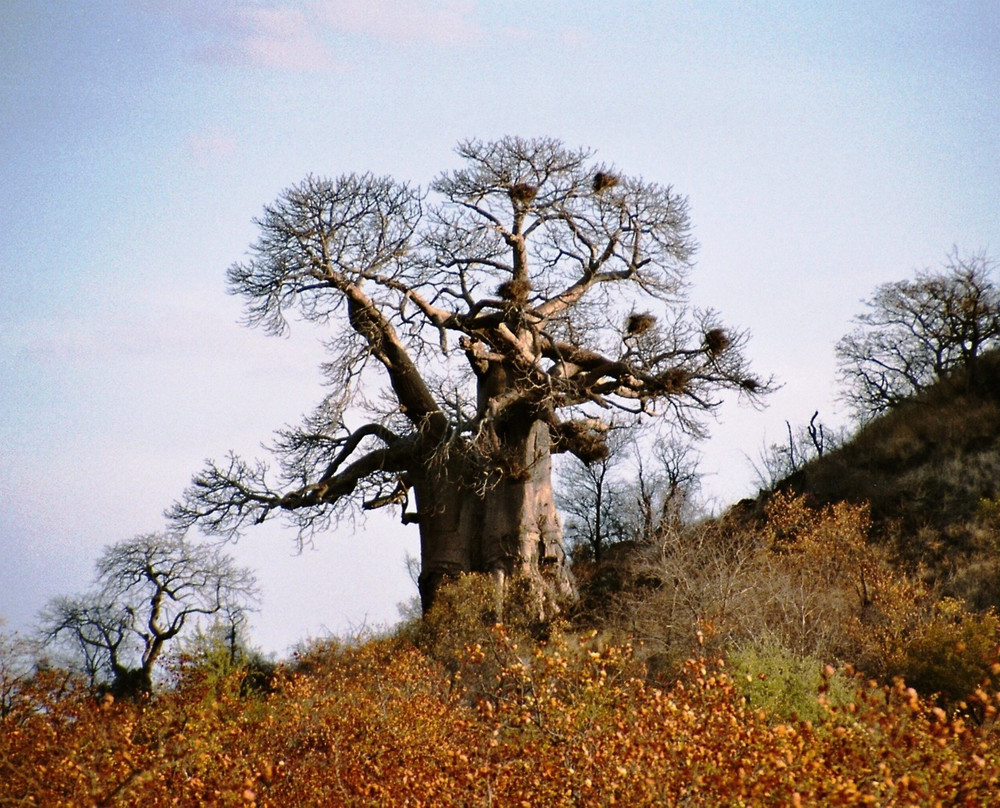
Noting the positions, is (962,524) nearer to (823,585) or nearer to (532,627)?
(823,585)

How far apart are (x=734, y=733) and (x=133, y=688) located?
49.1ft

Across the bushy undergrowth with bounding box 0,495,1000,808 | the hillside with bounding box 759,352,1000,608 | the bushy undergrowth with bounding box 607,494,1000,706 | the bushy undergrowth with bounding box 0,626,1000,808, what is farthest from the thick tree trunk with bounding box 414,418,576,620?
the hillside with bounding box 759,352,1000,608

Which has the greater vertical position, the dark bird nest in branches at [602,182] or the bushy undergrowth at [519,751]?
the dark bird nest in branches at [602,182]

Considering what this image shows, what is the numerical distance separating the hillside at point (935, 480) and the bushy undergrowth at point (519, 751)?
679cm

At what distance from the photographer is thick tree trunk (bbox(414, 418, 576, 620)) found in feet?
52.3

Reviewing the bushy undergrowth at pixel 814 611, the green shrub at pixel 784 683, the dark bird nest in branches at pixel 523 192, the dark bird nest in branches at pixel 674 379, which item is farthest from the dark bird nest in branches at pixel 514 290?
the green shrub at pixel 784 683

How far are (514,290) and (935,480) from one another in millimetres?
9547

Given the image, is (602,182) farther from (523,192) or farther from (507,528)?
(507,528)

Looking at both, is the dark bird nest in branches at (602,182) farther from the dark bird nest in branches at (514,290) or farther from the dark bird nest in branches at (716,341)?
the dark bird nest in branches at (716,341)

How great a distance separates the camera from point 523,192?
17250 mm

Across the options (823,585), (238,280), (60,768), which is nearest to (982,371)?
(823,585)

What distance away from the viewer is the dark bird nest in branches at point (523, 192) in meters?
17.2

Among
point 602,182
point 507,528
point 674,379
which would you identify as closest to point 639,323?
point 674,379

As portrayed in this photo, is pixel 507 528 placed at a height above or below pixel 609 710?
above
